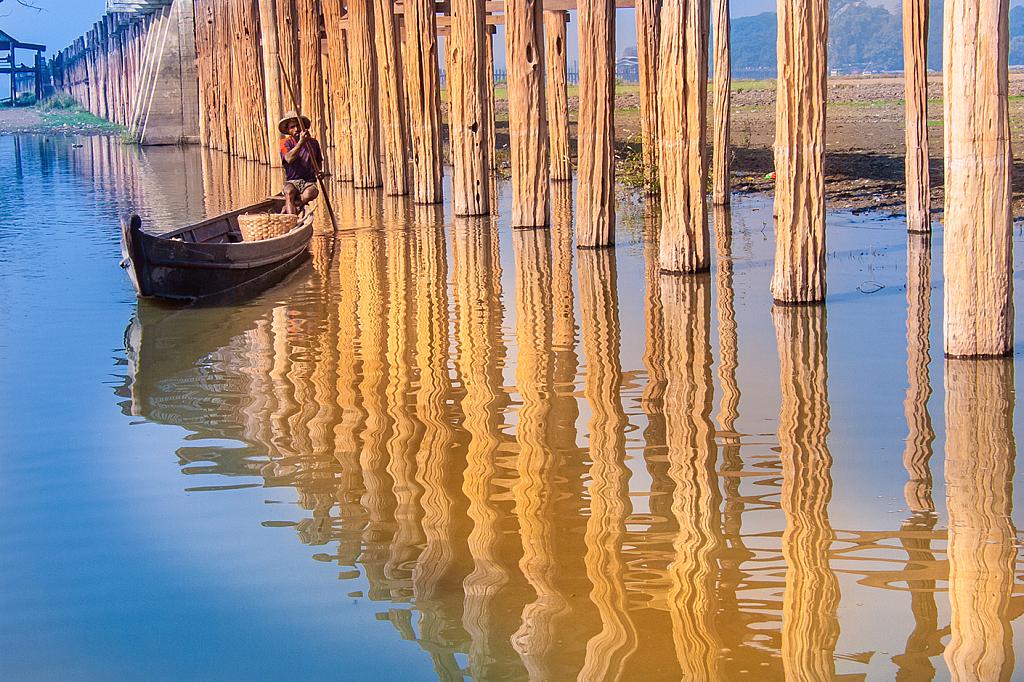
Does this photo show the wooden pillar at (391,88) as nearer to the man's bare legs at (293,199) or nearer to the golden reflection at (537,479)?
the man's bare legs at (293,199)

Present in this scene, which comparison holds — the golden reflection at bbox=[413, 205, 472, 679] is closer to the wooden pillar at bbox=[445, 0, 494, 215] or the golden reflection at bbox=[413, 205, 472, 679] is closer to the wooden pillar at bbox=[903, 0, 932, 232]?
the wooden pillar at bbox=[445, 0, 494, 215]

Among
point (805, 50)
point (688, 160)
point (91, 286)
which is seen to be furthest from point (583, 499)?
point (91, 286)

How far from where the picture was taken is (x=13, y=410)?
5.93 meters

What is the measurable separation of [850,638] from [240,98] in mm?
23683

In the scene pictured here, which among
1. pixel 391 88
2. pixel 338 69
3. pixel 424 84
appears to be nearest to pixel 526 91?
pixel 424 84

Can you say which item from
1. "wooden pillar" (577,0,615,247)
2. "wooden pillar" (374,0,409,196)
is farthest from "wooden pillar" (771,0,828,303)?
"wooden pillar" (374,0,409,196)

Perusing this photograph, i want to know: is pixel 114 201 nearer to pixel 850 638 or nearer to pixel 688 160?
pixel 688 160

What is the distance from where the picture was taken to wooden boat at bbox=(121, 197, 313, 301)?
8.35 meters

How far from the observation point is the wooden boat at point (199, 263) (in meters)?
8.35

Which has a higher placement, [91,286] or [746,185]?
[746,185]

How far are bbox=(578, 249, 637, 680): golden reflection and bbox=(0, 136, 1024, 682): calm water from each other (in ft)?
0.05

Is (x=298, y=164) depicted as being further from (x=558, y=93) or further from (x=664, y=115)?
(x=664, y=115)

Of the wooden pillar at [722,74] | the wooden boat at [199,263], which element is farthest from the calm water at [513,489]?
the wooden pillar at [722,74]

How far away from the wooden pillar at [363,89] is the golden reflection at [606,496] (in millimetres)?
8423
